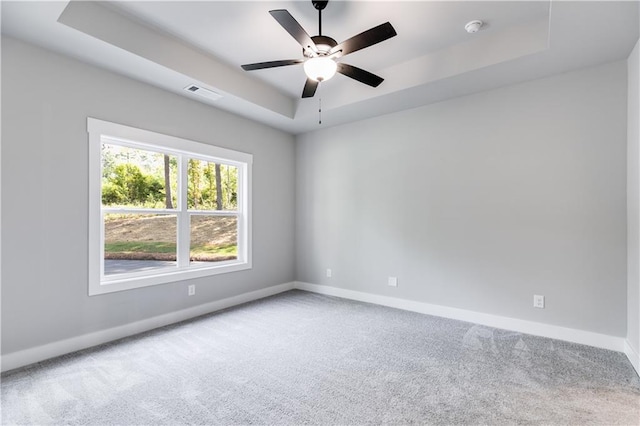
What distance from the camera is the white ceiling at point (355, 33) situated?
2434 mm

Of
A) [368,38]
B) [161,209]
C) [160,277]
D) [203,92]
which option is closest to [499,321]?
[368,38]

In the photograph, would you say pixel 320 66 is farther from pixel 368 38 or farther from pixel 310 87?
pixel 310 87

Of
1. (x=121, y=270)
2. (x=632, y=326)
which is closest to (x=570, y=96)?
(x=632, y=326)

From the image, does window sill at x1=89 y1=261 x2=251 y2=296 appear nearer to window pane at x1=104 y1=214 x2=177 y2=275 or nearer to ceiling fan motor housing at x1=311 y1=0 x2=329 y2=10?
window pane at x1=104 y1=214 x2=177 y2=275

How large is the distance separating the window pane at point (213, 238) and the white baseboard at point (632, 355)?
4364mm

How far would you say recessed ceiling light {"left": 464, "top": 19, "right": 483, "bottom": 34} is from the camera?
9.14 ft

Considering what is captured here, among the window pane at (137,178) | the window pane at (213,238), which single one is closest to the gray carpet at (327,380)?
the window pane at (213,238)

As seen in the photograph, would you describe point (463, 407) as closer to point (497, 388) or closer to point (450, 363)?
point (497, 388)

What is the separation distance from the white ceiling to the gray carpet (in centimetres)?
268

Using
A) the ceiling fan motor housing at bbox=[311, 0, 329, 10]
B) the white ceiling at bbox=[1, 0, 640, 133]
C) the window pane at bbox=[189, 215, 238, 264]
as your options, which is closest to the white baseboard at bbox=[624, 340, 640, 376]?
the white ceiling at bbox=[1, 0, 640, 133]

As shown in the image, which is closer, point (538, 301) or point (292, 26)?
point (292, 26)

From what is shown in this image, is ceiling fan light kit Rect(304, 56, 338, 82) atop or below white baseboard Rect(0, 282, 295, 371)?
atop

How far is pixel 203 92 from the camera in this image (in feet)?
11.9

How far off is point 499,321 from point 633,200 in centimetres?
167
